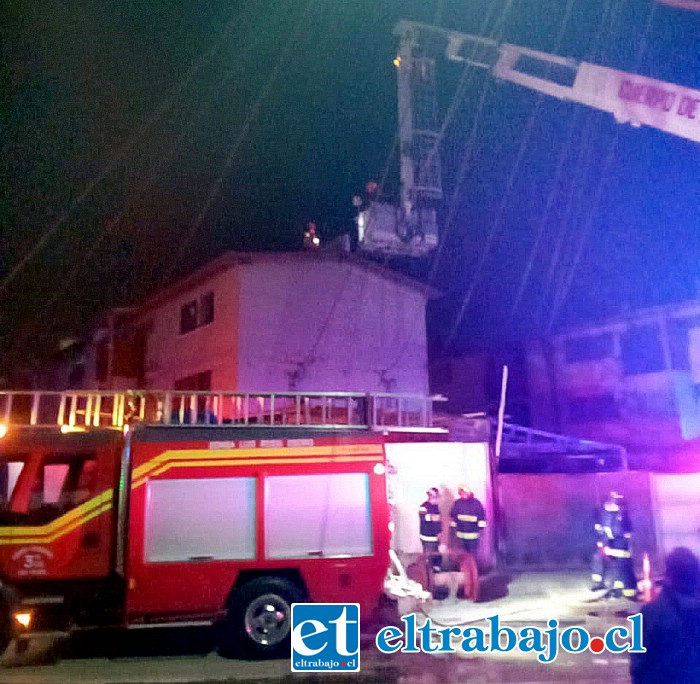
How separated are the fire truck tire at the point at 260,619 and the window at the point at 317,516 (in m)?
0.36

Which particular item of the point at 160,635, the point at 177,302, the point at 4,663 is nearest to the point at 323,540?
the point at 160,635

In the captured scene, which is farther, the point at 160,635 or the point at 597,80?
the point at 597,80

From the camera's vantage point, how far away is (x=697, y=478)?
37.4ft

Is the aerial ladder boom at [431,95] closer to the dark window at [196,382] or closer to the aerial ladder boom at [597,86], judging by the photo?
the aerial ladder boom at [597,86]

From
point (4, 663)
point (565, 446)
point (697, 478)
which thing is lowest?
point (4, 663)

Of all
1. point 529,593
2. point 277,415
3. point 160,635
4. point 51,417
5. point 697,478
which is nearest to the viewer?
point 160,635

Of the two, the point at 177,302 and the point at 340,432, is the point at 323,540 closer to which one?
the point at 340,432

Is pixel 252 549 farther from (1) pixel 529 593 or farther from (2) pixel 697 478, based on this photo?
(2) pixel 697 478

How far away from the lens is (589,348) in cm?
2267

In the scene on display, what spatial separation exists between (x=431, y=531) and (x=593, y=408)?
13.1 metres

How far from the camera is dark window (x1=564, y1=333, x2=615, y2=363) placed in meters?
22.0

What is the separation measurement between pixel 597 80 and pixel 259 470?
8.82m

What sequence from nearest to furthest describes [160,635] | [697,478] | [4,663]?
[4,663] → [160,635] → [697,478]

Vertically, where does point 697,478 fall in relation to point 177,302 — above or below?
below
